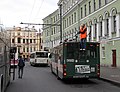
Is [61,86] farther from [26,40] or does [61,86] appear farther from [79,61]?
[26,40]

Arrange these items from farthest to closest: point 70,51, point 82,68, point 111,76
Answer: point 111,76 < point 70,51 < point 82,68

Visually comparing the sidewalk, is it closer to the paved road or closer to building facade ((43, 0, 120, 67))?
the paved road

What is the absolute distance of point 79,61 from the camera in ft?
51.6

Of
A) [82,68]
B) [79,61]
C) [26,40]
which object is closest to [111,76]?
[82,68]

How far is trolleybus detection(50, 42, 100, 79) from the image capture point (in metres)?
15.6

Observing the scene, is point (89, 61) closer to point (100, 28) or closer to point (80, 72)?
point (80, 72)

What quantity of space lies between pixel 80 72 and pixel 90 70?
62 centimetres

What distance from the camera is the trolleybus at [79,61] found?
15.6m

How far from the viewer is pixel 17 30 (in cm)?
11981

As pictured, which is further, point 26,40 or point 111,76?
point 26,40

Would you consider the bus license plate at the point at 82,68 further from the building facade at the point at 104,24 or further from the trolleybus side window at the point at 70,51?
the building facade at the point at 104,24

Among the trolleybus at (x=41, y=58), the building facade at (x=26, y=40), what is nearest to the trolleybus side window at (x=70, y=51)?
the trolleybus at (x=41, y=58)

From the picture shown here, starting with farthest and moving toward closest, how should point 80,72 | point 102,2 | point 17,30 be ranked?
1. point 17,30
2. point 102,2
3. point 80,72

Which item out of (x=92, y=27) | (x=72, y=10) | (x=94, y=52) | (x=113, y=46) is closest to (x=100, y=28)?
(x=92, y=27)
